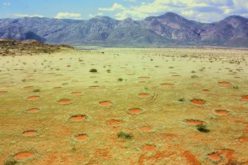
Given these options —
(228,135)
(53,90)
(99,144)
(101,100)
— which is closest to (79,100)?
(101,100)

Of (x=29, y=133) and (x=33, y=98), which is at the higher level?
(x=33, y=98)

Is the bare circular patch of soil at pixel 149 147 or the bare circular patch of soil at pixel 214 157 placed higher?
the bare circular patch of soil at pixel 149 147

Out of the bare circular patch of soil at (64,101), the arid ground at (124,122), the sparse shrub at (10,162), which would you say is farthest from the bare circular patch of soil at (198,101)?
the sparse shrub at (10,162)

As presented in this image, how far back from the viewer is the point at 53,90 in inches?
1152

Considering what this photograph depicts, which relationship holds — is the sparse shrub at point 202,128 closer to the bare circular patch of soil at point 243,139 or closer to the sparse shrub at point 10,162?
the bare circular patch of soil at point 243,139

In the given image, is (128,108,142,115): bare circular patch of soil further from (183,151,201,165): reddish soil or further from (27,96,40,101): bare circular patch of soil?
(27,96,40,101): bare circular patch of soil

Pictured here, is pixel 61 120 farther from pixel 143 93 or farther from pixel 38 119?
pixel 143 93

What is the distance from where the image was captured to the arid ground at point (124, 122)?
16266 millimetres

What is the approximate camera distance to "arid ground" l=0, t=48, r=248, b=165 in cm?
1627

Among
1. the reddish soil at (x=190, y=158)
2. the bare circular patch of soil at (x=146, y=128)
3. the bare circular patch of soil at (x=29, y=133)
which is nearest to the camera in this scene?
the reddish soil at (x=190, y=158)

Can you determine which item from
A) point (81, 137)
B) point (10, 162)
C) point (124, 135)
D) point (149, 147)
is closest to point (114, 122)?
point (124, 135)

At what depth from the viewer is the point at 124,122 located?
20.7 metres

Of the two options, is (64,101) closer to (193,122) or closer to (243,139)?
(193,122)

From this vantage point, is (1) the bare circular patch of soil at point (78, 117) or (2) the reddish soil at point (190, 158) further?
(1) the bare circular patch of soil at point (78, 117)
